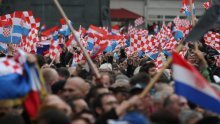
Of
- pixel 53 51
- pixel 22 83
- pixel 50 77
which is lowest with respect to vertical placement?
pixel 53 51

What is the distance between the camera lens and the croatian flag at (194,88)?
8406 millimetres

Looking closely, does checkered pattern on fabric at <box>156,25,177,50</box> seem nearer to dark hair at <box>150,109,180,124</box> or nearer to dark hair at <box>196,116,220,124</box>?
dark hair at <box>196,116,220,124</box>

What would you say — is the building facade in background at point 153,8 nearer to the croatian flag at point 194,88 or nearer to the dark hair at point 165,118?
the croatian flag at point 194,88

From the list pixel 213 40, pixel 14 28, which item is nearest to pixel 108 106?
pixel 14 28

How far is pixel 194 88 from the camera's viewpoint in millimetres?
8453

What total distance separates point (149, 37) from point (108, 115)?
14.2 meters

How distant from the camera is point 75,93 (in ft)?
31.5

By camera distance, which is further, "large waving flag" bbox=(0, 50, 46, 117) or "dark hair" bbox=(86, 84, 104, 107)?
"dark hair" bbox=(86, 84, 104, 107)

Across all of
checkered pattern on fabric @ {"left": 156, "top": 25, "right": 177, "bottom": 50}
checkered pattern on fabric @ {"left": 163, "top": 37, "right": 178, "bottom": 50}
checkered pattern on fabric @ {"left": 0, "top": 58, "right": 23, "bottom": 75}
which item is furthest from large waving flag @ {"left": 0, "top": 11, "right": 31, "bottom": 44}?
checkered pattern on fabric @ {"left": 0, "top": 58, "right": 23, "bottom": 75}

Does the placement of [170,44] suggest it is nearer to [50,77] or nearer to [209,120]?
[50,77]

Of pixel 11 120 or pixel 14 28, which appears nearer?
pixel 11 120

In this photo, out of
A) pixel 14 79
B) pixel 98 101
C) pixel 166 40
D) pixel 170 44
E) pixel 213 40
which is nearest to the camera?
pixel 98 101

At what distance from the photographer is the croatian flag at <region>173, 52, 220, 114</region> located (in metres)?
8.41

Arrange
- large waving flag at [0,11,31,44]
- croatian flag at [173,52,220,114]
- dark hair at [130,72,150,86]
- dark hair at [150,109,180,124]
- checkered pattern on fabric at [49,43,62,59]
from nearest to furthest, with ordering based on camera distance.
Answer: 1. dark hair at [150,109,180,124]
2. croatian flag at [173,52,220,114]
3. dark hair at [130,72,150,86]
4. large waving flag at [0,11,31,44]
5. checkered pattern on fabric at [49,43,62,59]
